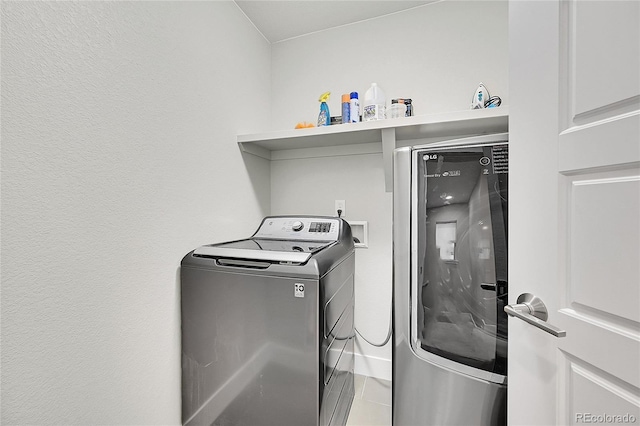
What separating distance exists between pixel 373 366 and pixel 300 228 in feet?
3.67

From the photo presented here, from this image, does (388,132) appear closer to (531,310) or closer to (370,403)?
(531,310)

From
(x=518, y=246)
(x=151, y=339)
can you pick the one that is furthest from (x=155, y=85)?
(x=518, y=246)

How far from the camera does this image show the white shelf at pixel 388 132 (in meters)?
1.27

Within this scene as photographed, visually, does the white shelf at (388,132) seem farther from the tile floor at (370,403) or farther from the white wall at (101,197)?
the tile floor at (370,403)

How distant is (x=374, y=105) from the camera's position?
1.57 meters

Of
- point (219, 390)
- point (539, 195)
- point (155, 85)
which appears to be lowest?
point (219, 390)

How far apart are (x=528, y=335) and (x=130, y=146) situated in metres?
1.46

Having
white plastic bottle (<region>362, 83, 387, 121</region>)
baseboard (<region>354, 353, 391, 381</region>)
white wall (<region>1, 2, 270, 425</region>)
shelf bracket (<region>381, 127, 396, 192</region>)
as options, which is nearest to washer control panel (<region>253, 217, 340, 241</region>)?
white wall (<region>1, 2, 270, 425</region>)

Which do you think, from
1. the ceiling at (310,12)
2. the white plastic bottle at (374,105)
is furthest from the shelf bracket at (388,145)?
the ceiling at (310,12)

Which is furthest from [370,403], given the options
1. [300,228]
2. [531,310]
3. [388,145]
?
[388,145]

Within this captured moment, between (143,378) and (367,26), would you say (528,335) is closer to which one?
(143,378)

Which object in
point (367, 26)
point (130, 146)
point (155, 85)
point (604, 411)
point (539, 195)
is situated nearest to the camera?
point (604, 411)

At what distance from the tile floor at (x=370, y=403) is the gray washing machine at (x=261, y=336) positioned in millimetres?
255

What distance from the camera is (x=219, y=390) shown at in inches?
47.3
